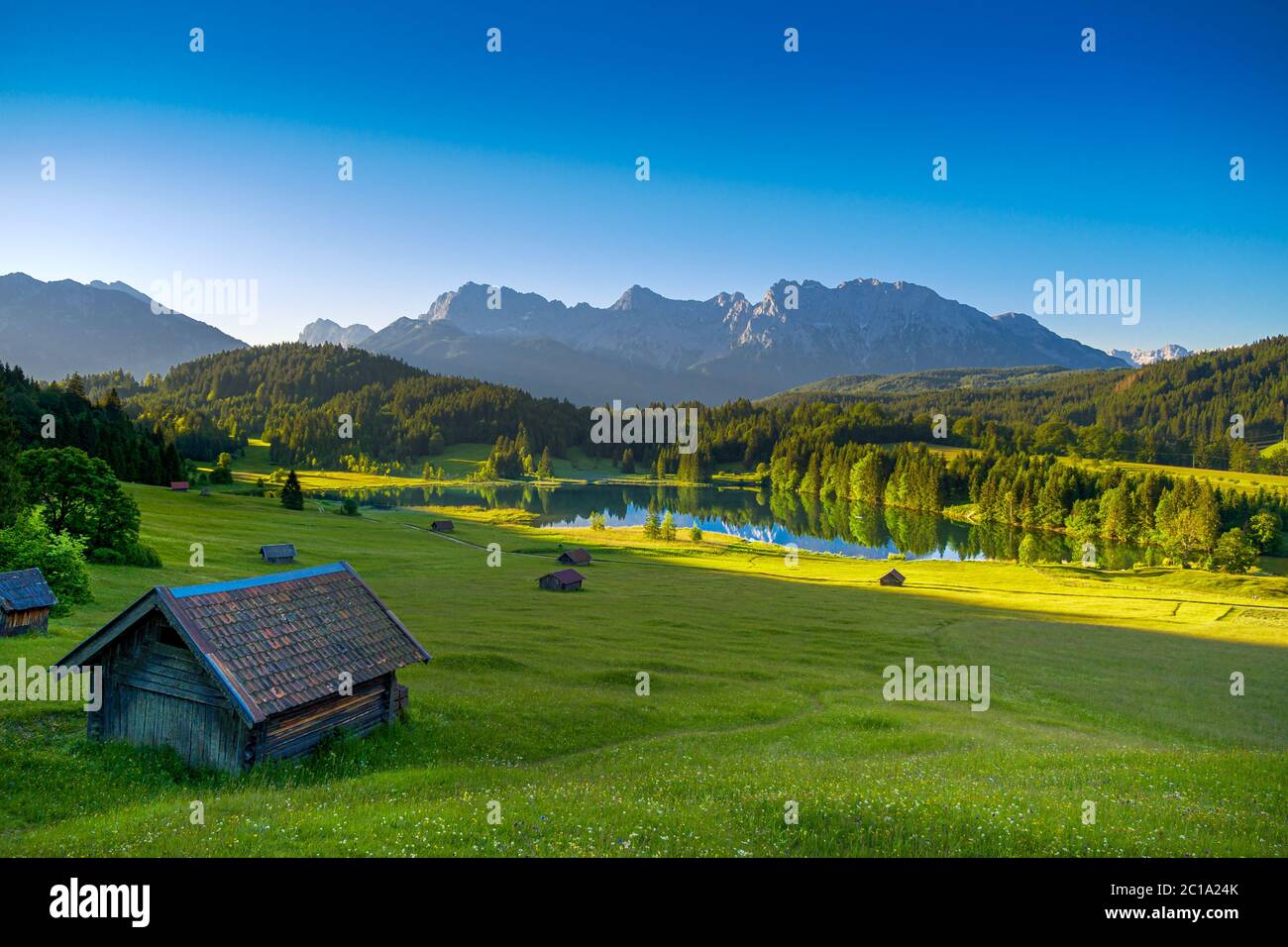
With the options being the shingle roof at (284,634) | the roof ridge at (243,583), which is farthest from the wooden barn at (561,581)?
the shingle roof at (284,634)

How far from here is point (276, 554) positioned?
69125 mm

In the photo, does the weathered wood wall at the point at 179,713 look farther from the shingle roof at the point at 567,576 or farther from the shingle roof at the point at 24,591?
the shingle roof at the point at 567,576

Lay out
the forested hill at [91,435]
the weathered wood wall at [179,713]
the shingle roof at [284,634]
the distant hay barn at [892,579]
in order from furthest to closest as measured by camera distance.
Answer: the forested hill at [91,435]
the distant hay barn at [892,579]
the weathered wood wall at [179,713]
the shingle roof at [284,634]

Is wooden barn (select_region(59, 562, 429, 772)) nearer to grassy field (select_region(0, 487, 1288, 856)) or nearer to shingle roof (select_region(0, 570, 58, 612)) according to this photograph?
grassy field (select_region(0, 487, 1288, 856))

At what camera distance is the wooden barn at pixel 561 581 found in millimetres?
66812

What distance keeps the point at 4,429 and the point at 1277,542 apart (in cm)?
21157

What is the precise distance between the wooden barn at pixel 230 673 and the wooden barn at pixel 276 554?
52668 millimetres

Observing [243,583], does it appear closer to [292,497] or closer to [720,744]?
[720,744]

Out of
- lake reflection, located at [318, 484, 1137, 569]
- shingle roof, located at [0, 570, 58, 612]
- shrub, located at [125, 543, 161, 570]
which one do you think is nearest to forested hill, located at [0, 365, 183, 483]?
lake reflection, located at [318, 484, 1137, 569]

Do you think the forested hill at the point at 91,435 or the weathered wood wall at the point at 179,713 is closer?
the weathered wood wall at the point at 179,713

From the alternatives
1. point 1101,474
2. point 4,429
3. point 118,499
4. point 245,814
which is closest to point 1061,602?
point 245,814

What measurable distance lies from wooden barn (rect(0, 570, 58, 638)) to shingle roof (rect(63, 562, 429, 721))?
1825 centimetres

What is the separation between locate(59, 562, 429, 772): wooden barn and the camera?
17.7 metres

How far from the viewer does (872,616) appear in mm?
60656
